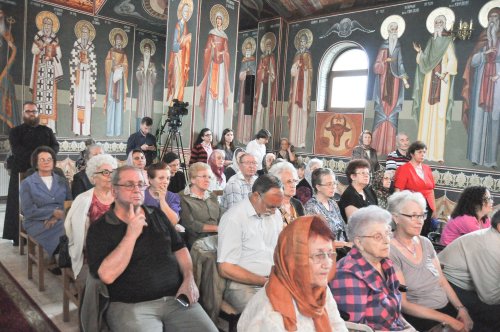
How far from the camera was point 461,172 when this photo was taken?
26.6 ft

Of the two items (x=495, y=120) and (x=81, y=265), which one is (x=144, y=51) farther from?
(x=81, y=265)

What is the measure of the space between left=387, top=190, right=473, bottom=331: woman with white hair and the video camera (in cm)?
521

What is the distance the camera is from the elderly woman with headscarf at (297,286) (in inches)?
66.2

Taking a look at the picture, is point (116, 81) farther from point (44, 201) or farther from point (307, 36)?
point (44, 201)

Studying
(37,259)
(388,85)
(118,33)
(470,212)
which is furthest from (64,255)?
(118,33)

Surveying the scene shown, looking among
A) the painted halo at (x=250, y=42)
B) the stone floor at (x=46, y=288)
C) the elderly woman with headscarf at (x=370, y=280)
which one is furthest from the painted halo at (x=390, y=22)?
the stone floor at (x=46, y=288)

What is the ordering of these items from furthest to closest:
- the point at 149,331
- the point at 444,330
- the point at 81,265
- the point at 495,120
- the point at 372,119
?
the point at 372,119, the point at 495,120, the point at 81,265, the point at 444,330, the point at 149,331

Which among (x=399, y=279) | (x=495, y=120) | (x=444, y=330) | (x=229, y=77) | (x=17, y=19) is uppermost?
(x=17, y=19)

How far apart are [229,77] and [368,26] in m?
3.42

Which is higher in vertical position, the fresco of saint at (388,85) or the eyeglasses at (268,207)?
the fresco of saint at (388,85)

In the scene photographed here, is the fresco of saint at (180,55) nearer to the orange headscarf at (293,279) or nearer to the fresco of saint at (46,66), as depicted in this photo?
the fresco of saint at (46,66)

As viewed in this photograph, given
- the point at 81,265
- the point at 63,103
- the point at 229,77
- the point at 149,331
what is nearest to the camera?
the point at 149,331

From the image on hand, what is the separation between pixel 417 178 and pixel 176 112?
4199mm

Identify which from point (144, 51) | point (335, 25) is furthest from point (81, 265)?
point (144, 51)
